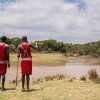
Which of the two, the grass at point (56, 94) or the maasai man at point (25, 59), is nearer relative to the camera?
the grass at point (56, 94)

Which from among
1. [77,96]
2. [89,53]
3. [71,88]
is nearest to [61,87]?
[71,88]

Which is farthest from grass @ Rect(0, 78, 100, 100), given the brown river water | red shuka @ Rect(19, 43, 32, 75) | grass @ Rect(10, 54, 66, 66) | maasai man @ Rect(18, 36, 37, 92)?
grass @ Rect(10, 54, 66, 66)

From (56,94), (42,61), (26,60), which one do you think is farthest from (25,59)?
(42,61)

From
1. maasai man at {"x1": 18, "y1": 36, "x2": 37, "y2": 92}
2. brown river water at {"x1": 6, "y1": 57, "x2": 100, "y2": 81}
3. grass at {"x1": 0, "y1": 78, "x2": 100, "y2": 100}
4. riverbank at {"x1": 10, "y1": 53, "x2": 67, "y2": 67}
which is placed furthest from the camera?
riverbank at {"x1": 10, "y1": 53, "x2": 67, "y2": 67}

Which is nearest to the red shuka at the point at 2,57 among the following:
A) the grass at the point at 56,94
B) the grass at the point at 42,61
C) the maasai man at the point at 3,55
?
the maasai man at the point at 3,55

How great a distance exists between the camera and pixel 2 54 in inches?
499

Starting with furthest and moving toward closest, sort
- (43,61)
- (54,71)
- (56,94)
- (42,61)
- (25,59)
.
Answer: (43,61) < (42,61) < (54,71) < (25,59) < (56,94)

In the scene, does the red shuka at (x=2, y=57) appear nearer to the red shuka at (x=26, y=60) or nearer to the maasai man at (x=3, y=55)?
the maasai man at (x=3, y=55)

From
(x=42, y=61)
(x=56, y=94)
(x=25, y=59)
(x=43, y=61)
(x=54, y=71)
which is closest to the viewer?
(x=56, y=94)

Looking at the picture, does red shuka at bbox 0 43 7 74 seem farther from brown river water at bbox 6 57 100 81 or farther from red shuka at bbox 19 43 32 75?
brown river water at bbox 6 57 100 81

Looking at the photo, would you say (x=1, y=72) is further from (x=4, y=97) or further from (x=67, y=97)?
(x=67, y=97)

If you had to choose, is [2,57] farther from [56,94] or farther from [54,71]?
[54,71]

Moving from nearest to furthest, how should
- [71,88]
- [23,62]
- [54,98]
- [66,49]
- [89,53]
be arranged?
[54,98] → [23,62] → [71,88] → [89,53] → [66,49]

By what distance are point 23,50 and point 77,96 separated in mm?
2414
